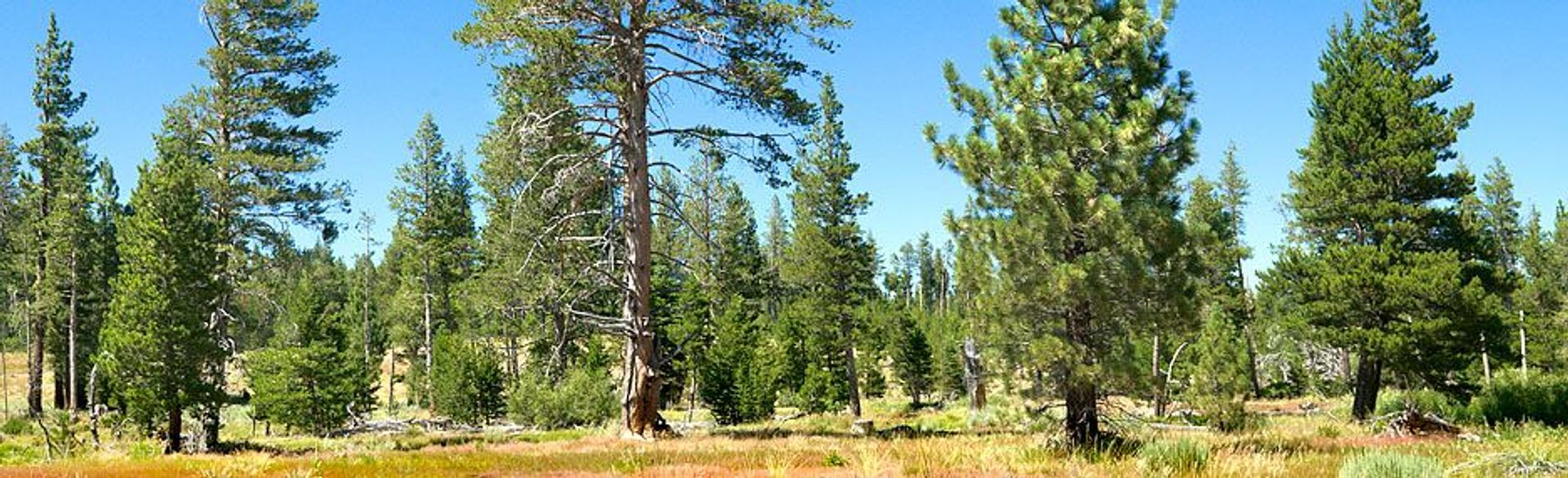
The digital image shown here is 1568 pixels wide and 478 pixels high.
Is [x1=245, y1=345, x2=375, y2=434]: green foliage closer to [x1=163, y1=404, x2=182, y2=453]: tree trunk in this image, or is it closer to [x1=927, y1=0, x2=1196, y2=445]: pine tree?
[x1=163, y1=404, x2=182, y2=453]: tree trunk

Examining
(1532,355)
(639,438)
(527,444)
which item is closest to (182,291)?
(527,444)

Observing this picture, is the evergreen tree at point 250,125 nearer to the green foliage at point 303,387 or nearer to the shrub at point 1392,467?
the green foliage at point 303,387

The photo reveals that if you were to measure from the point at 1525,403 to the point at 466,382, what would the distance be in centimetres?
3425

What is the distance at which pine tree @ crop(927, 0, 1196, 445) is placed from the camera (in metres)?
14.2

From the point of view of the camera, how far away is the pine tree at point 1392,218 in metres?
25.2

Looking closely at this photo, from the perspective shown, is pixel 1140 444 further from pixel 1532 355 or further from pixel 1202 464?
pixel 1532 355

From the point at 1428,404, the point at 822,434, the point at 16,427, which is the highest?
the point at 822,434

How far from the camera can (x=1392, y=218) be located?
2650cm

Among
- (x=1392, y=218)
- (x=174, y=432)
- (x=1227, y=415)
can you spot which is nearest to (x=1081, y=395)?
(x=1227, y=415)

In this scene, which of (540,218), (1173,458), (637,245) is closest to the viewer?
(1173,458)

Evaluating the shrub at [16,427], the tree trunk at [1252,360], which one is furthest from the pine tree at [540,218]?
the tree trunk at [1252,360]

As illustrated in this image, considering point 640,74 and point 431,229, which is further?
point 431,229

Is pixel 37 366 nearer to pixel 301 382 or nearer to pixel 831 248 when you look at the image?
pixel 301 382

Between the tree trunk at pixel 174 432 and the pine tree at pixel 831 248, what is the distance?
2399cm
